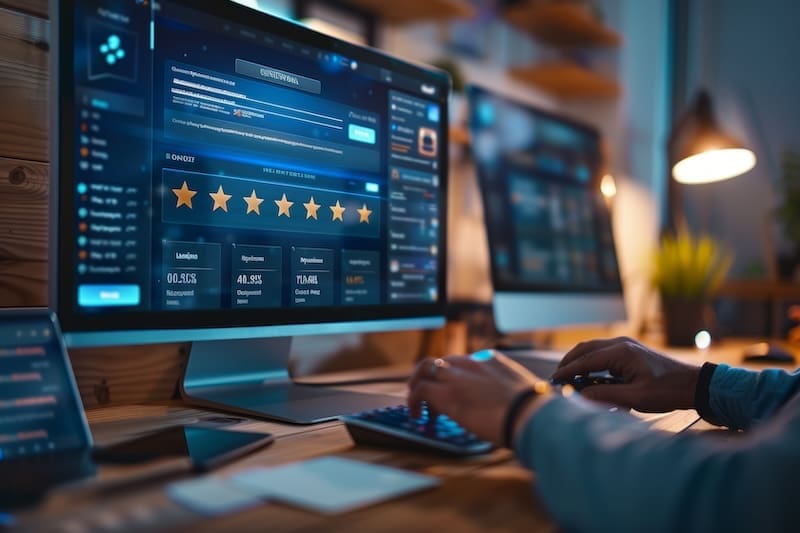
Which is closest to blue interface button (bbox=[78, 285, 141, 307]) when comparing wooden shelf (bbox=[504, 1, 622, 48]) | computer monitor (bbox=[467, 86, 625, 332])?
computer monitor (bbox=[467, 86, 625, 332])

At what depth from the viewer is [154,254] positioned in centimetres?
81

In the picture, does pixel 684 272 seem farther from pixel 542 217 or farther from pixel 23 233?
pixel 23 233

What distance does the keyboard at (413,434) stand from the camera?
2.22ft

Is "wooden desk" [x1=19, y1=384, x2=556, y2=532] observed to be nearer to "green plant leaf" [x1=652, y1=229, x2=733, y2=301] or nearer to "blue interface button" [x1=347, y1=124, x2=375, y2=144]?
"blue interface button" [x1=347, y1=124, x2=375, y2=144]

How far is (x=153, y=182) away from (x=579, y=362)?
22.7 inches

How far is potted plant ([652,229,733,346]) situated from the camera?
80.3 inches

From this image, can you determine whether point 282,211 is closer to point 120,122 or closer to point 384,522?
point 120,122

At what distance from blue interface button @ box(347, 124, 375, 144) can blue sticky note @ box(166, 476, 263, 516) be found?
0.61 m

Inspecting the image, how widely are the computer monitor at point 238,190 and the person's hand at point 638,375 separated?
10.5 inches

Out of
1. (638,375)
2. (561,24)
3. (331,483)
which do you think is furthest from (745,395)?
(561,24)

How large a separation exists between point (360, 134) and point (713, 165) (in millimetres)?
1402

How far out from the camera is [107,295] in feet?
2.50

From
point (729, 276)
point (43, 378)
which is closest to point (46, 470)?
point (43, 378)

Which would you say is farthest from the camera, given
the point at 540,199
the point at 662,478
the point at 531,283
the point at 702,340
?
the point at 702,340
